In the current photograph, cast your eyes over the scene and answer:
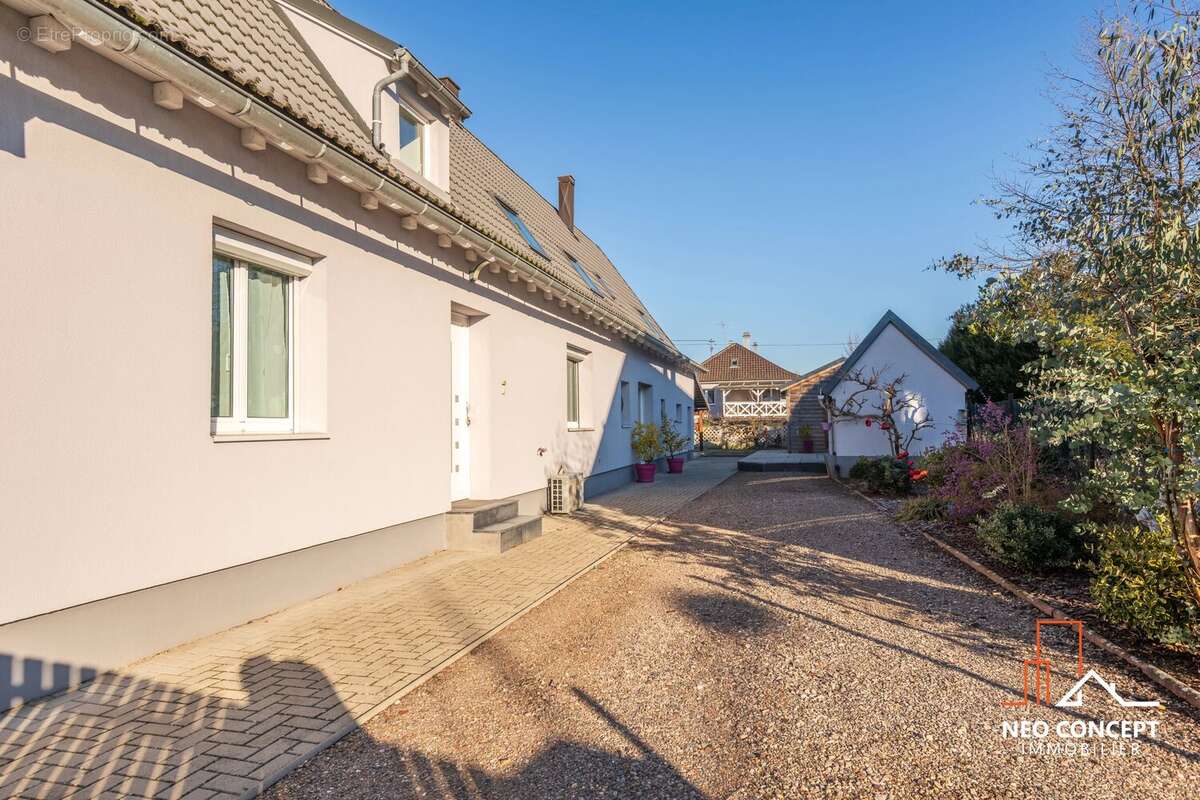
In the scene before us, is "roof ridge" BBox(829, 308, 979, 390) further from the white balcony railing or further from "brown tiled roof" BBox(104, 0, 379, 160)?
the white balcony railing

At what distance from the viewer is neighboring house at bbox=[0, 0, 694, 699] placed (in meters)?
A: 3.73

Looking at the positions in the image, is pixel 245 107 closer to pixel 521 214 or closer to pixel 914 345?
pixel 521 214

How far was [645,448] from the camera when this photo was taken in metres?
16.5

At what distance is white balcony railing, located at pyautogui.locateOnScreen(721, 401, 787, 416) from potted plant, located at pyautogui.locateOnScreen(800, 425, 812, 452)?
9.89 m

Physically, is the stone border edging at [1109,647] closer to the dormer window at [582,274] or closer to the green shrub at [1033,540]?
the green shrub at [1033,540]

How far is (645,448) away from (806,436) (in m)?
16.2

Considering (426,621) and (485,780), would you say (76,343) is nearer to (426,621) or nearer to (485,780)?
(426,621)

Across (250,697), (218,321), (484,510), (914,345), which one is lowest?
(250,697)

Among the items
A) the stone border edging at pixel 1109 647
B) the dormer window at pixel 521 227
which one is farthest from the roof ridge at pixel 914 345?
the stone border edging at pixel 1109 647

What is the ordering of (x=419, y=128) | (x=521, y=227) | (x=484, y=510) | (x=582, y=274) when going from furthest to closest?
(x=582, y=274)
(x=521, y=227)
(x=419, y=128)
(x=484, y=510)

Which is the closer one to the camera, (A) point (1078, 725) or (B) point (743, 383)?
(A) point (1078, 725)

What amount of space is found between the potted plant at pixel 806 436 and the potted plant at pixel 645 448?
49.7 feet

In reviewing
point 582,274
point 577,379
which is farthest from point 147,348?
point 582,274

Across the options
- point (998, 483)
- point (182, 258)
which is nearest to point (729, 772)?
point (182, 258)
